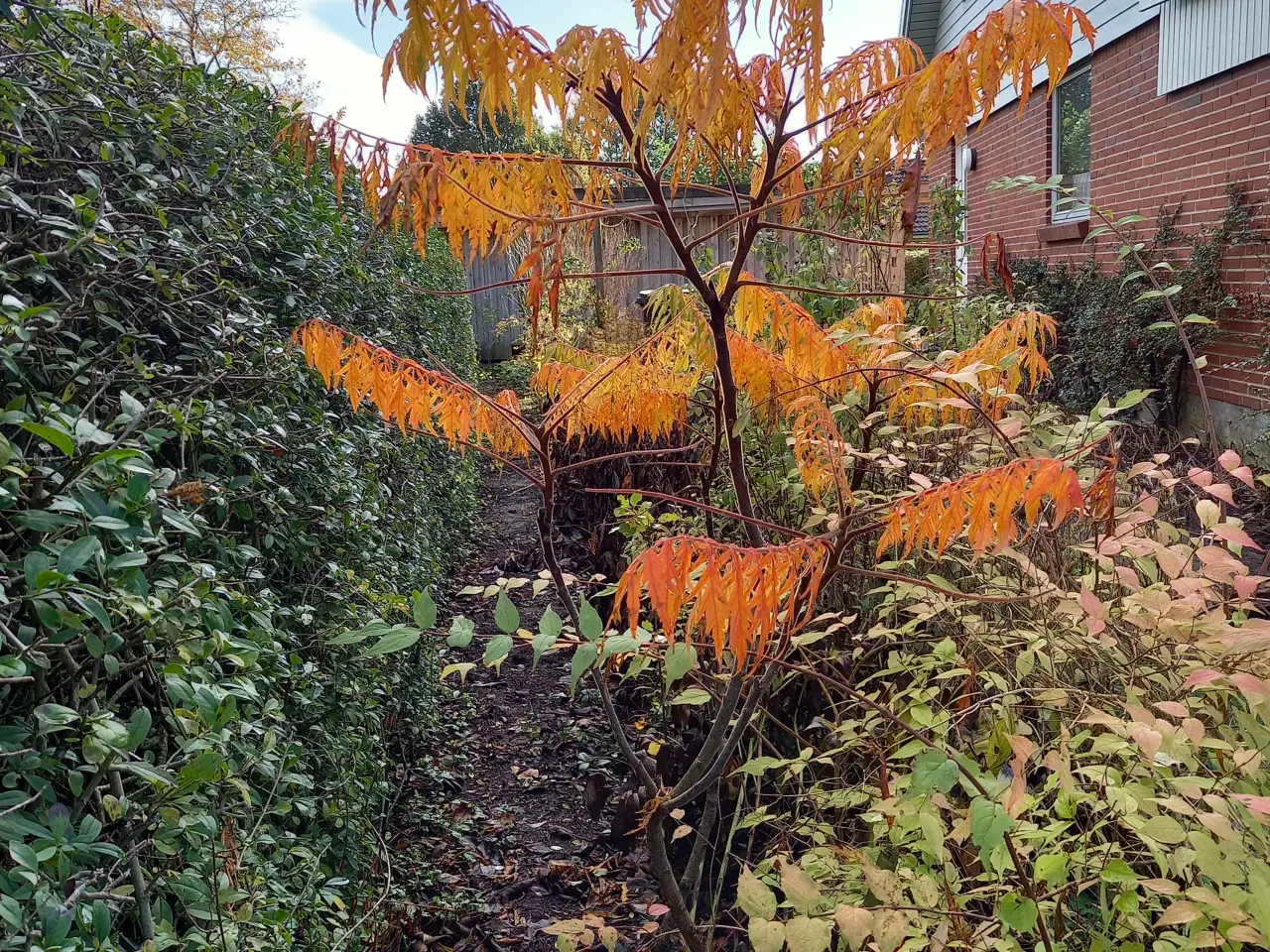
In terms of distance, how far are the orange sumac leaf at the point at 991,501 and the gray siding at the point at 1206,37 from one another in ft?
20.1

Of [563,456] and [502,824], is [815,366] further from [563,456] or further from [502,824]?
[563,456]

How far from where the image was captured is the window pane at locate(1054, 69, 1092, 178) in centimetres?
852

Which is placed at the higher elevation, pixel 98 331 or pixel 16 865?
pixel 98 331

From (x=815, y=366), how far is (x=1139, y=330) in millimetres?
5258

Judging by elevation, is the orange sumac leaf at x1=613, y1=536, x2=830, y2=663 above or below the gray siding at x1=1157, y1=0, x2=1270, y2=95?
below

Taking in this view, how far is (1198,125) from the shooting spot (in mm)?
6352

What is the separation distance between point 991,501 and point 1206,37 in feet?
22.6

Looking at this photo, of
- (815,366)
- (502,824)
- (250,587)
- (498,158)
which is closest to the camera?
(250,587)

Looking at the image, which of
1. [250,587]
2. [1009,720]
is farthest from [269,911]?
[1009,720]

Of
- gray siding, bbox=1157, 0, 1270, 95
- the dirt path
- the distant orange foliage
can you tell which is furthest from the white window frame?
the distant orange foliage

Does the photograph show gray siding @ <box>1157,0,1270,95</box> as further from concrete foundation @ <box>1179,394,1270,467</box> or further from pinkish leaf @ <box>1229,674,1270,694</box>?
pinkish leaf @ <box>1229,674,1270,694</box>

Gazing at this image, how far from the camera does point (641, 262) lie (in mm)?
11789

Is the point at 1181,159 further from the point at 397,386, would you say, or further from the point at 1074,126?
the point at 397,386

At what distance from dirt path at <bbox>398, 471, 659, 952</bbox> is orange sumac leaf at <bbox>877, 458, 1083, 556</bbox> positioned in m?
1.50
